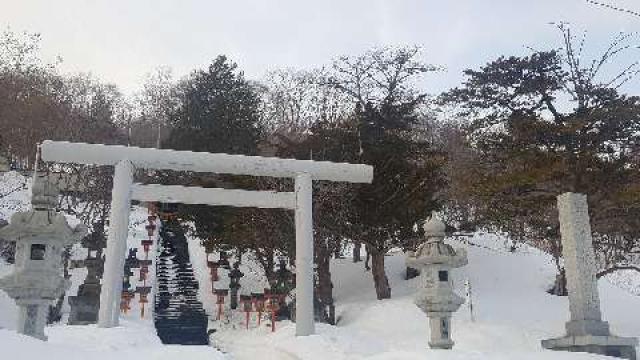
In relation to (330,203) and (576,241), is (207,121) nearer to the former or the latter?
(330,203)

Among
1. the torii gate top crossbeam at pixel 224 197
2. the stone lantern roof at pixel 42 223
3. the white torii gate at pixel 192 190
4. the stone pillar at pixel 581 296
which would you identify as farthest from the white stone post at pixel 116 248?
the stone pillar at pixel 581 296

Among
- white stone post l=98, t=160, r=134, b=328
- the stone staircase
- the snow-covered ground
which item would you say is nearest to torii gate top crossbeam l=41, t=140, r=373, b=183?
white stone post l=98, t=160, r=134, b=328

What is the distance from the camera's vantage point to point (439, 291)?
9500 millimetres

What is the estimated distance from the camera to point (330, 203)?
17531 mm

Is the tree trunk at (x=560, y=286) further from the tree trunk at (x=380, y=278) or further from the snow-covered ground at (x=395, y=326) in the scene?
the tree trunk at (x=380, y=278)

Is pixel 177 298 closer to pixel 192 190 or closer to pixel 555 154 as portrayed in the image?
pixel 192 190

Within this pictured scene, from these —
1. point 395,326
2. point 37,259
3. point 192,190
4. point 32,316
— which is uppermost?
point 192,190

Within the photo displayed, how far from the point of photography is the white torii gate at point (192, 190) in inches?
496

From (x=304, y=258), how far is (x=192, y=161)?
3.35 metres

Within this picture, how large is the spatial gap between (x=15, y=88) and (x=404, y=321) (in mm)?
24595

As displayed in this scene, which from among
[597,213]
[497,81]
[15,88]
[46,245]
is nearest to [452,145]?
[497,81]

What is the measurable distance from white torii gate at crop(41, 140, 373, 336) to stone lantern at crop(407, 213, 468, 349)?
13.3ft

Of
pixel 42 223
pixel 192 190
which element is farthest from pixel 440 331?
pixel 192 190

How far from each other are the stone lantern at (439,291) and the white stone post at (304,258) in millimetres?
3987
